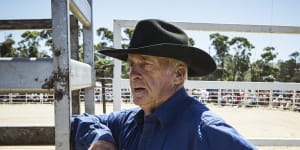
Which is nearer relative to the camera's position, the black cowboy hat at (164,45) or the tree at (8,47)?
the black cowboy hat at (164,45)

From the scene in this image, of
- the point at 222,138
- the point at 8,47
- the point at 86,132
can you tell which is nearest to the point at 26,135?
the point at 86,132

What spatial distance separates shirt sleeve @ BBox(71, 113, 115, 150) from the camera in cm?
140

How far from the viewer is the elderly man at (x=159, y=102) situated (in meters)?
1.24

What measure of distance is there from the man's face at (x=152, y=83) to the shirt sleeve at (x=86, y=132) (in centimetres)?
22

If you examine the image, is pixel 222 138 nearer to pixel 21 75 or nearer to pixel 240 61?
pixel 21 75

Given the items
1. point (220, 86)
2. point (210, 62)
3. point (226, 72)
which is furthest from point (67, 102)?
point (226, 72)

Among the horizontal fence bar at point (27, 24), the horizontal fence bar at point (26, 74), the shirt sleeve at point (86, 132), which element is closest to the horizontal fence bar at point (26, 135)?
the shirt sleeve at point (86, 132)

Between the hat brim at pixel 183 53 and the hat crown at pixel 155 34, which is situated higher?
the hat crown at pixel 155 34

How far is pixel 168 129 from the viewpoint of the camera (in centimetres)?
128

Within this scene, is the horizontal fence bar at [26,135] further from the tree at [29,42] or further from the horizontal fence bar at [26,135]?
the tree at [29,42]

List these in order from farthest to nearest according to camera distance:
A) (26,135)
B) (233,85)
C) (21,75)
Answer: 1. (233,85)
2. (26,135)
3. (21,75)

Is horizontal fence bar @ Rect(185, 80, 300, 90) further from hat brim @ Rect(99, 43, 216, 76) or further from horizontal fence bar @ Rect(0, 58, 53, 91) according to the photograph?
horizontal fence bar @ Rect(0, 58, 53, 91)

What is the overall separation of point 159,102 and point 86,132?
381 mm

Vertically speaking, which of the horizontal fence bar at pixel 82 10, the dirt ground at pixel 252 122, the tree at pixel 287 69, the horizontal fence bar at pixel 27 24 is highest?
the horizontal fence bar at pixel 82 10
